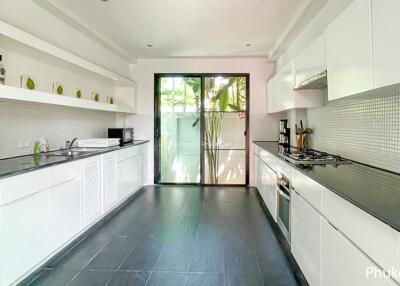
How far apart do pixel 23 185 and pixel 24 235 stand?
0.40 meters

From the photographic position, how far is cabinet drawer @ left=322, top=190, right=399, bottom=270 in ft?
3.63

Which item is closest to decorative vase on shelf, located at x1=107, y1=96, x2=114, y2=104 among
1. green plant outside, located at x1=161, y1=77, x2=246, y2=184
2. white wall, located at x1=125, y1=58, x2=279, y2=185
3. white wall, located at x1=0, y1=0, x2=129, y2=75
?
white wall, located at x1=0, y1=0, x2=129, y2=75

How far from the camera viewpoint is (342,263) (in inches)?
60.6

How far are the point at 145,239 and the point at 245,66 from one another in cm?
413

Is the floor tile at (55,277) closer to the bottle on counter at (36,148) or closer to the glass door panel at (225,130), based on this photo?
the bottle on counter at (36,148)

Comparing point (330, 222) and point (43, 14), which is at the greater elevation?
point (43, 14)

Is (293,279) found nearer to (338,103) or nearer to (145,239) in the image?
(145,239)

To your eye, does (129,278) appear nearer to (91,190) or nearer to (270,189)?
(91,190)

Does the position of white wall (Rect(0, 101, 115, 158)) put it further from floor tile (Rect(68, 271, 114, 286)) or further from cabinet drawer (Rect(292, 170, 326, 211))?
cabinet drawer (Rect(292, 170, 326, 211))

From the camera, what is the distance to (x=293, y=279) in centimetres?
240

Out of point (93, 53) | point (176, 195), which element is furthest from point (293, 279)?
point (93, 53)

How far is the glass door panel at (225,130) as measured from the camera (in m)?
6.07

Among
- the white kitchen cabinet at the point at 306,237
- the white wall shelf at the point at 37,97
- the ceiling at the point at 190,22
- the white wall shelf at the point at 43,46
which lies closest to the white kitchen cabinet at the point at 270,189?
the white kitchen cabinet at the point at 306,237

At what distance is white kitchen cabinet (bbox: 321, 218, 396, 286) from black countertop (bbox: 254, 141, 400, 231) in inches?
9.3
